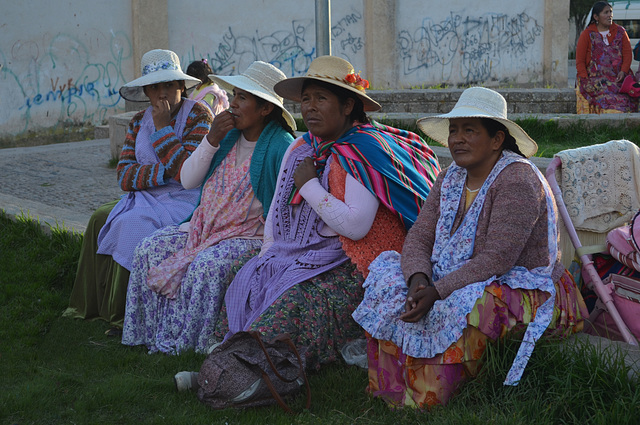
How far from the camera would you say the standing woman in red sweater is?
10078 millimetres

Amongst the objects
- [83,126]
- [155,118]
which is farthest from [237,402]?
[83,126]

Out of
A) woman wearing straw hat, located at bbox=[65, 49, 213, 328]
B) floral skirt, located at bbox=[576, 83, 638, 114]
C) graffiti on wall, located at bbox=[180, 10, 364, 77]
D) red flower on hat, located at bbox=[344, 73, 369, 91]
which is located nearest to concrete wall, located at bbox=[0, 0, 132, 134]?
graffiti on wall, located at bbox=[180, 10, 364, 77]

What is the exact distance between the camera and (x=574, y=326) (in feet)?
12.0

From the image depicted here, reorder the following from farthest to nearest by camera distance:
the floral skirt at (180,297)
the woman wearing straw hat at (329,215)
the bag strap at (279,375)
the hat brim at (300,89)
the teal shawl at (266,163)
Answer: the teal shawl at (266,163)
the floral skirt at (180,297)
the hat brim at (300,89)
the woman wearing straw hat at (329,215)
the bag strap at (279,375)

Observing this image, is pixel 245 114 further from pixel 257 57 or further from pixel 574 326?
pixel 257 57

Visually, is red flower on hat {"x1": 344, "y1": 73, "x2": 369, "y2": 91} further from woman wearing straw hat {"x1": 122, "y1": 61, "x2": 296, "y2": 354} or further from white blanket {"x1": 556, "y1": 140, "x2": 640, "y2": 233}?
white blanket {"x1": 556, "y1": 140, "x2": 640, "y2": 233}

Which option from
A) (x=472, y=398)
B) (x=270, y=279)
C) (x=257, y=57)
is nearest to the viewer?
(x=472, y=398)

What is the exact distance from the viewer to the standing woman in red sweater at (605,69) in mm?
10078

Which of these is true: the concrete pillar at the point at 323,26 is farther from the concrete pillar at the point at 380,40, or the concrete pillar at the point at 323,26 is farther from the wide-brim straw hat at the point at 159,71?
the concrete pillar at the point at 380,40

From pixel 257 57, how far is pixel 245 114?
12309mm

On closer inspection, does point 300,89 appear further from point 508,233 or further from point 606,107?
point 606,107

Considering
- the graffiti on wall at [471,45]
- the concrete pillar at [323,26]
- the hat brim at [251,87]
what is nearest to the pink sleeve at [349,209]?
the hat brim at [251,87]

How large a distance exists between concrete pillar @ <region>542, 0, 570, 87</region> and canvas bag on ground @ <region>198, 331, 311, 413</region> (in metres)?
16.6

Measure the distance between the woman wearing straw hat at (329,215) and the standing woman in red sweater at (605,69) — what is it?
6.36 metres
